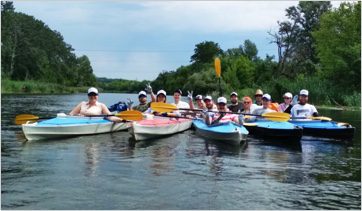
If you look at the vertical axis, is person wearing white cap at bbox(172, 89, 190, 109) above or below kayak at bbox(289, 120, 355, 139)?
above

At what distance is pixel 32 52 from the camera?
75.4m

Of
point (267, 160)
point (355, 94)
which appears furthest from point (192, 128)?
point (355, 94)

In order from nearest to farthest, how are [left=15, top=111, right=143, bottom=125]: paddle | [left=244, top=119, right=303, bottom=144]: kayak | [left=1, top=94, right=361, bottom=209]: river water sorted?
1. [left=1, top=94, right=361, bottom=209]: river water
2. [left=244, top=119, right=303, bottom=144]: kayak
3. [left=15, top=111, right=143, bottom=125]: paddle

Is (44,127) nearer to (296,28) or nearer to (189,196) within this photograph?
(189,196)

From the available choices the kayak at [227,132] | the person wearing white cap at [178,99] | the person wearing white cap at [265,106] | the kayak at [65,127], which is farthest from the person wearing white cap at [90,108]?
the person wearing white cap at [265,106]

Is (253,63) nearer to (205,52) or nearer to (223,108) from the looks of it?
(205,52)

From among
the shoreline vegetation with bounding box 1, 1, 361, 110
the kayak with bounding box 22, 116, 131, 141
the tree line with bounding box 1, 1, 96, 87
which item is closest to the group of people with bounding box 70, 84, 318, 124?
the kayak with bounding box 22, 116, 131, 141

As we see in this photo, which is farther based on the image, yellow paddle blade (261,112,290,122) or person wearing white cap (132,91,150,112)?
person wearing white cap (132,91,150,112)

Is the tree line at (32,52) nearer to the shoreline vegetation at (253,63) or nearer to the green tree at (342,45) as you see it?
the shoreline vegetation at (253,63)

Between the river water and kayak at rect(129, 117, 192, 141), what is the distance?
359 mm

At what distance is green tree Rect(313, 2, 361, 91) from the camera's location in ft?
123

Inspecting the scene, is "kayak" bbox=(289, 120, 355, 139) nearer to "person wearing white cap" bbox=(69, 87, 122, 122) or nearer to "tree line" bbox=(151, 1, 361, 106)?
"person wearing white cap" bbox=(69, 87, 122, 122)

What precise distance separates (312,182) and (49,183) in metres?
4.60

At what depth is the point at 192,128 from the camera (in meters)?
17.7
